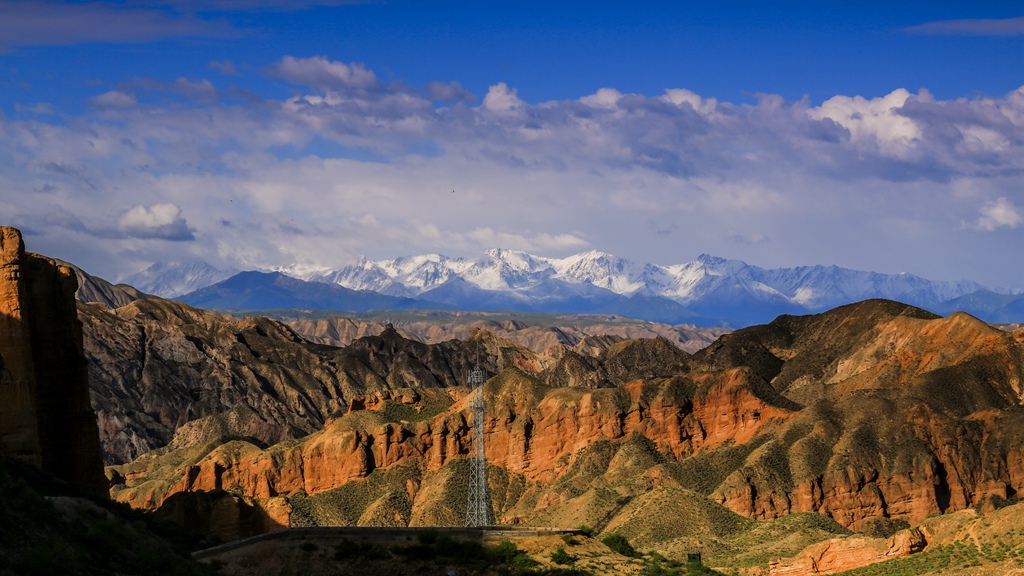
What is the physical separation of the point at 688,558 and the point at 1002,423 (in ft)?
174

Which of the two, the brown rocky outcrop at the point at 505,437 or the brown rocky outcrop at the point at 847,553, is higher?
the brown rocky outcrop at the point at 505,437

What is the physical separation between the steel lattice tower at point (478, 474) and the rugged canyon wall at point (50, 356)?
2498 inches

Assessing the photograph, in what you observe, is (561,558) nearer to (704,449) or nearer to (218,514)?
(218,514)

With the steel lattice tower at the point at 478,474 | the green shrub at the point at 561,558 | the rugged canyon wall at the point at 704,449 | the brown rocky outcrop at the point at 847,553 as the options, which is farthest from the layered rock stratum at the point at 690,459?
the green shrub at the point at 561,558

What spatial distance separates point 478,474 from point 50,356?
84927mm

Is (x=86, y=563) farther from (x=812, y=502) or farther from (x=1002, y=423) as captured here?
(x=1002, y=423)

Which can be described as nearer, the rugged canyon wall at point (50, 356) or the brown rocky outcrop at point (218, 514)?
the rugged canyon wall at point (50, 356)

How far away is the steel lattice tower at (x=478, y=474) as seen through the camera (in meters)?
151

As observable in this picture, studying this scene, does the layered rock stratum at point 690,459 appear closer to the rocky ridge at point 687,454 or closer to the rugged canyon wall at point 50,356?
the rocky ridge at point 687,454

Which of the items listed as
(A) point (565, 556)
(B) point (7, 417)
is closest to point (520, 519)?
(A) point (565, 556)

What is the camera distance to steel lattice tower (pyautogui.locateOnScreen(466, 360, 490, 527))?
151 m

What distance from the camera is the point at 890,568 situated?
93.1m

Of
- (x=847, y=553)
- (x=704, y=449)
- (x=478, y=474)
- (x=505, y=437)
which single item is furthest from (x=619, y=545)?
(x=505, y=437)

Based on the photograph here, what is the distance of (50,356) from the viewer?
81.0 m
